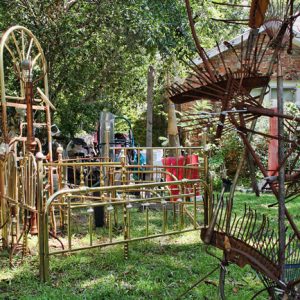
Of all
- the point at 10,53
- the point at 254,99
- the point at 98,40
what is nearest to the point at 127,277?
the point at 254,99

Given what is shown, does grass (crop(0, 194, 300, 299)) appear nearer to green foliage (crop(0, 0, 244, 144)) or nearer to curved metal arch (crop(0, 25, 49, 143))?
curved metal arch (crop(0, 25, 49, 143))

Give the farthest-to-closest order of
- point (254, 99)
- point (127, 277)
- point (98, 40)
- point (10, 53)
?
point (98, 40), point (10, 53), point (127, 277), point (254, 99)

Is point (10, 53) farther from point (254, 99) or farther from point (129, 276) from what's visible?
point (254, 99)

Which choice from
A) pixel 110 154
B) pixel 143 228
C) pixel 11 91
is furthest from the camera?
pixel 11 91

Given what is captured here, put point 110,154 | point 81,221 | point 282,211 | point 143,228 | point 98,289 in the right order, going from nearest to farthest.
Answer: point 282,211 → point 98,289 → point 143,228 → point 81,221 → point 110,154

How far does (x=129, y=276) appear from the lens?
4.27 m

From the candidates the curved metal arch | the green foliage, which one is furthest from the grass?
the green foliage

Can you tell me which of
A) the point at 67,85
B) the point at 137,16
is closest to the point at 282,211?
the point at 137,16

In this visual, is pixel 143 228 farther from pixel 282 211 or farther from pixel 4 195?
pixel 282 211

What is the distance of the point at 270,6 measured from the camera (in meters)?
2.17

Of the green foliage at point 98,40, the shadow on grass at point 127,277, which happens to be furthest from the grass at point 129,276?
the green foliage at point 98,40

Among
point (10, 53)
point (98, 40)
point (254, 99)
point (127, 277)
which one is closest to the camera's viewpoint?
point (254, 99)

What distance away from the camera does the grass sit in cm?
379

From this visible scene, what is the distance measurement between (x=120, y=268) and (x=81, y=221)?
Answer: 262cm
